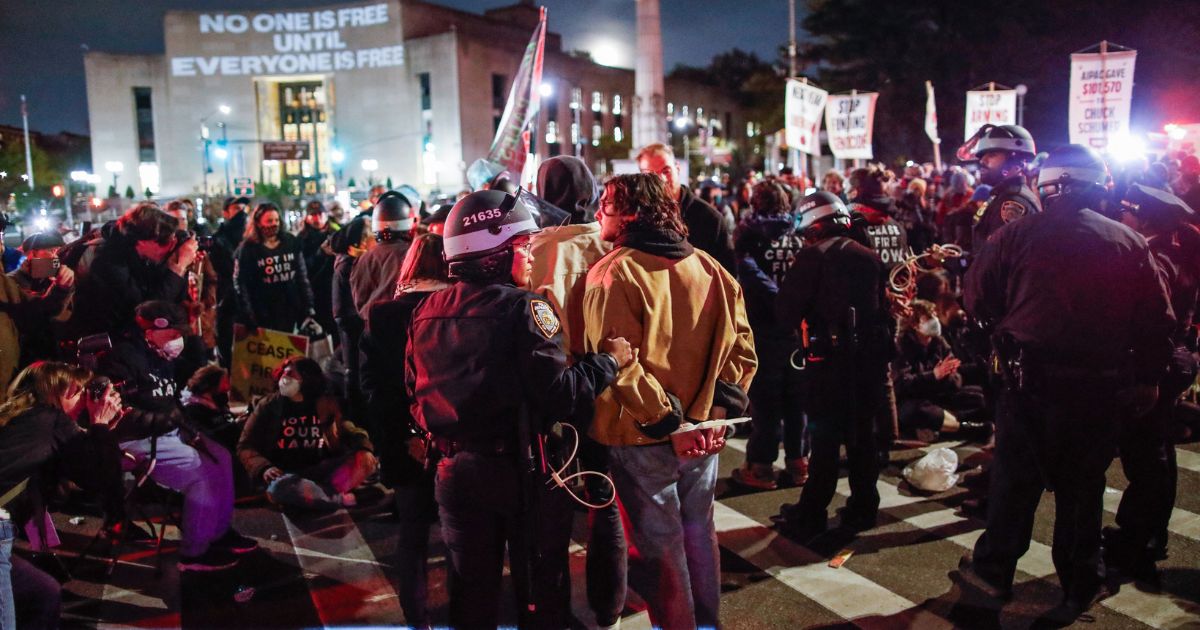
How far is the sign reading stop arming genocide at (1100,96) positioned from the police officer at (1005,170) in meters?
8.11

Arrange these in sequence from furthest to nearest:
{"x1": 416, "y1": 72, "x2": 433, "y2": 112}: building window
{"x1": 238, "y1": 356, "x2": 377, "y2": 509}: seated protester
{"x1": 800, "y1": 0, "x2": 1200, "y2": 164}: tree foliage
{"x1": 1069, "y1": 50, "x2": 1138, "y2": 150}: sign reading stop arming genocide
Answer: {"x1": 416, "y1": 72, "x2": 433, "y2": 112}: building window < {"x1": 800, "y1": 0, "x2": 1200, "y2": 164}: tree foliage < {"x1": 1069, "y1": 50, "x2": 1138, "y2": 150}: sign reading stop arming genocide < {"x1": 238, "y1": 356, "x2": 377, "y2": 509}: seated protester

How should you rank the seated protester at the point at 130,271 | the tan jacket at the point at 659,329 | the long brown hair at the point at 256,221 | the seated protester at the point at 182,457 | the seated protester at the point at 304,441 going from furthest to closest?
the long brown hair at the point at 256,221
the seated protester at the point at 304,441
the seated protester at the point at 130,271
the seated protester at the point at 182,457
the tan jacket at the point at 659,329

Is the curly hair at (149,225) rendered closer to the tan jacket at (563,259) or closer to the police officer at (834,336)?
the tan jacket at (563,259)

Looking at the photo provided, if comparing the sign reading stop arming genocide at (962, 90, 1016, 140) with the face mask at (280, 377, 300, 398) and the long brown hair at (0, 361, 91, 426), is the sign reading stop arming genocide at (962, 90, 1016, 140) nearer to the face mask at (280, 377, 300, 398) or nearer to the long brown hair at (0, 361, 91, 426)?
the face mask at (280, 377, 300, 398)

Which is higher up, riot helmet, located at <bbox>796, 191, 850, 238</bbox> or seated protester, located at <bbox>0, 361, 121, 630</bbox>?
riot helmet, located at <bbox>796, 191, 850, 238</bbox>

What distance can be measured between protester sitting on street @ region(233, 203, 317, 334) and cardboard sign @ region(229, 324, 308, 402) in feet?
2.71

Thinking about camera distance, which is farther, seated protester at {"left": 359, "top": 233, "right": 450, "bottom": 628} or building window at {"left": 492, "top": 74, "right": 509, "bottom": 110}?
building window at {"left": 492, "top": 74, "right": 509, "bottom": 110}

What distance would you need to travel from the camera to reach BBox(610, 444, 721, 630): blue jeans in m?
3.33

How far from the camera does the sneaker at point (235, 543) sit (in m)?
4.91

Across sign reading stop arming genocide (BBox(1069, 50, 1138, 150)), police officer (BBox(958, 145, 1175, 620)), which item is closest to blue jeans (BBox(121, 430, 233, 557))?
police officer (BBox(958, 145, 1175, 620))

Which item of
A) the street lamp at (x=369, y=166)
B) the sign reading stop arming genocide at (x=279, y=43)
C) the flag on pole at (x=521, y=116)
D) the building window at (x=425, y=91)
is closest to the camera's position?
the flag on pole at (x=521, y=116)

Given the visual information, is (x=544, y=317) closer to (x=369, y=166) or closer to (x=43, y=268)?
(x=43, y=268)

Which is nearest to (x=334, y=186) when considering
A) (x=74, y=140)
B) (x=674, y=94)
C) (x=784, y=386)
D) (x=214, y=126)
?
(x=214, y=126)

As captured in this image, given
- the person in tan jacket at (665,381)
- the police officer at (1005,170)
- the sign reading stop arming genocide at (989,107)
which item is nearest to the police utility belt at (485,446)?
the person in tan jacket at (665,381)
